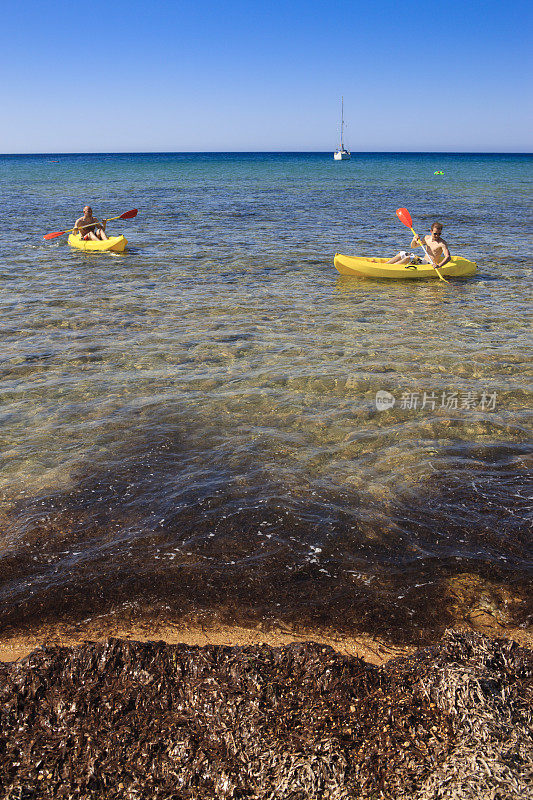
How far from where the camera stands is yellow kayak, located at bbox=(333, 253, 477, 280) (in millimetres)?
13867

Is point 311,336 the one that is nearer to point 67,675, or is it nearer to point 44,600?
point 44,600

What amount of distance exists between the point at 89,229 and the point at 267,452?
14702mm

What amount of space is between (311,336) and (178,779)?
7966mm

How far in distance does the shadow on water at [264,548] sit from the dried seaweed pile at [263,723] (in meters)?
0.60

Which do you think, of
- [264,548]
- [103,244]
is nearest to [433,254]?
[103,244]

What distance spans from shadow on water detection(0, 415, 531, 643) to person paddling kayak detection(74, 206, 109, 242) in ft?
45.8

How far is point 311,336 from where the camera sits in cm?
992

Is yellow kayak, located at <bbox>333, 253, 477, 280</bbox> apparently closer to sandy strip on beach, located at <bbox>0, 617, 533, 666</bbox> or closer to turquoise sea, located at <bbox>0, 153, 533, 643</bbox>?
turquoise sea, located at <bbox>0, 153, 533, 643</bbox>

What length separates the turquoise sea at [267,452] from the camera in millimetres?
4164

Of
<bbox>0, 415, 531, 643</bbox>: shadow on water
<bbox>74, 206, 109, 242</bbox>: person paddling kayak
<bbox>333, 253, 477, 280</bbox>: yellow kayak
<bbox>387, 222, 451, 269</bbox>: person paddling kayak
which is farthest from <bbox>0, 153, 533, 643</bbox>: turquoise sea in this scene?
<bbox>74, 206, 109, 242</bbox>: person paddling kayak

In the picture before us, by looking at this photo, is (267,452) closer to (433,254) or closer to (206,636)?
(206,636)

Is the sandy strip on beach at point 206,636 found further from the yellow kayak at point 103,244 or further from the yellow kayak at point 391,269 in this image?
the yellow kayak at point 103,244

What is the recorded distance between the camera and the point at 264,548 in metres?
4.64

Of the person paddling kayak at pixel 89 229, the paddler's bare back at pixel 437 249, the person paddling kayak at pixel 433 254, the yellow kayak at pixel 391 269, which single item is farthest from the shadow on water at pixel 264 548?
the person paddling kayak at pixel 89 229
